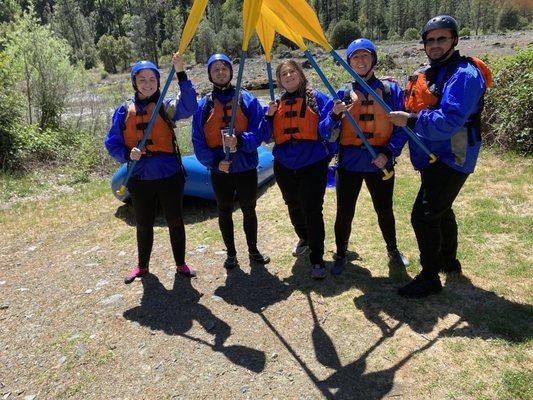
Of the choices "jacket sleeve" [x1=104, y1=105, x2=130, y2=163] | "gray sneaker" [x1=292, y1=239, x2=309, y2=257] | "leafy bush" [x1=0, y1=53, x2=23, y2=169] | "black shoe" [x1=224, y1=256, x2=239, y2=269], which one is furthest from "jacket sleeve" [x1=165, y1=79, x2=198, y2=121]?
"leafy bush" [x1=0, y1=53, x2=23, y2=169]

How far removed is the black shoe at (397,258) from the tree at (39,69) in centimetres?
1009

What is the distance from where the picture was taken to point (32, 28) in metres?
11.3

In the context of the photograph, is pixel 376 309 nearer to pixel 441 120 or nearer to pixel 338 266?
pixel 338 266

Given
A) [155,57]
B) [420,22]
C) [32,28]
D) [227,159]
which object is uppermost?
[420,22]

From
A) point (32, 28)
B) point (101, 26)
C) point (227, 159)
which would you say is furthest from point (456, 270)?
point (101, 26)

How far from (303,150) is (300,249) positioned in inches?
53.0

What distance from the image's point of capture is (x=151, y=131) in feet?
13.4

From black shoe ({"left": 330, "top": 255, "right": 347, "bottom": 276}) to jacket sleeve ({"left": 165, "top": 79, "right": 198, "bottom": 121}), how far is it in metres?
2.03

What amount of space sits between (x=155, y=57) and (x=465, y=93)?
67619 millimetres

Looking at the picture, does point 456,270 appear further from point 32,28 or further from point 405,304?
point 32,28

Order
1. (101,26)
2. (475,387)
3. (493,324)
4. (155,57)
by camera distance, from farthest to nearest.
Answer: (101,26)
(155,57)
(493,324)
(475,387)

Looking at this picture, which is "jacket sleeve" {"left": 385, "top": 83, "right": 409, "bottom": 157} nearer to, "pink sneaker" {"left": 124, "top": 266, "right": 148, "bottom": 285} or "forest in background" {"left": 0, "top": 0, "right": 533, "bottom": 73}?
"pink sneaker" {"left": 124, "top": 266, "right": 148, "bottom": 285}

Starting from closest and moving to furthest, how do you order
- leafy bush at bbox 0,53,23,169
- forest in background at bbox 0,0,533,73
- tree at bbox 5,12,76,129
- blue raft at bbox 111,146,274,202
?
blue raft at bbox 111,146,274,202 → leafy bush at bbox 0,53,23,169 → tree at bbox 5,12,76,129 → forest in background at bbox 0,0,533,73

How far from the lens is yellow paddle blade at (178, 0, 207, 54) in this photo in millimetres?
3689
